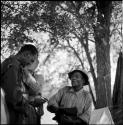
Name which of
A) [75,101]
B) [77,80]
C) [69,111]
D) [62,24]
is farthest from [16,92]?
[62,24]

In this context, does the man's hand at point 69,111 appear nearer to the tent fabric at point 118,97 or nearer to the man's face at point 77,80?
the man's face at point 77,80

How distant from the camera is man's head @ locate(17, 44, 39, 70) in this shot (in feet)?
12.7

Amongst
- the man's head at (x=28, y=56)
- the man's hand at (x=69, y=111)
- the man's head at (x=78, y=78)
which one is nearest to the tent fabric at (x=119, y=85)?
the man's head at (x=78, y=78)

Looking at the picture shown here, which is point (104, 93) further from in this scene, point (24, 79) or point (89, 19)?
point (24, 79)

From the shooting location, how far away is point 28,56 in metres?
3.91

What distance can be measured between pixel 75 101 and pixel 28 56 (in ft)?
4.22

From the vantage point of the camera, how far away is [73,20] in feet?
33.6

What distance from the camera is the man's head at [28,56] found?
12.7ft

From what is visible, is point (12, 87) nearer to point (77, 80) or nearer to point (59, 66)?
point (77, 80)

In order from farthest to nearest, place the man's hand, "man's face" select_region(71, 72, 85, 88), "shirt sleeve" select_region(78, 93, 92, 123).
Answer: "man's face" select_region(71, 72, 85, 88)
"shirt sleeve" select_region(78, 93, 92, 123)
the man's hand

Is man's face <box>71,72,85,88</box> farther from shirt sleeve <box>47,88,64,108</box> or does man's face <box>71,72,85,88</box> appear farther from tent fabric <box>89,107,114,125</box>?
tent fabric <box>89,107,114,125</box>

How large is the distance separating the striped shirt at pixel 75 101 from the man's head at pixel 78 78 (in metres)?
0.11

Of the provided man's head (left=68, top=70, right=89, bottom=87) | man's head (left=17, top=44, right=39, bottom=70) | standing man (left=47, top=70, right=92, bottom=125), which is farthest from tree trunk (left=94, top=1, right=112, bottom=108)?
man's head (left=17, top=44, right=39, bottom=70)

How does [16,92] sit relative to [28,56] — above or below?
below
